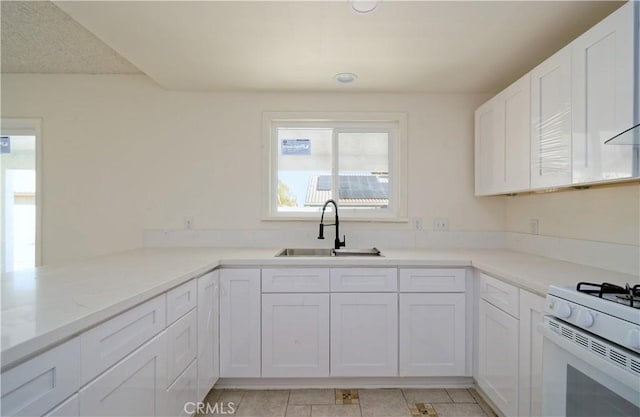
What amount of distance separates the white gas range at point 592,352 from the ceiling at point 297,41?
1414mm

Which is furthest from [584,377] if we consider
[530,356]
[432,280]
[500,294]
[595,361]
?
[432,280]

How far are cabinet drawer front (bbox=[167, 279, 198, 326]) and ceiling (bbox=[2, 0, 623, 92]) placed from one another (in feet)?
4.68

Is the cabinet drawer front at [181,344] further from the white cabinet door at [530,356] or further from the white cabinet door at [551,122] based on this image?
the white cabinet door at [551,122]

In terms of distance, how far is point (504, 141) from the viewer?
204 cm

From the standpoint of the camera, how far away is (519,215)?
2.36m

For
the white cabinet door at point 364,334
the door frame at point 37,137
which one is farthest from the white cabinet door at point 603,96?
the door frame at point 37,137

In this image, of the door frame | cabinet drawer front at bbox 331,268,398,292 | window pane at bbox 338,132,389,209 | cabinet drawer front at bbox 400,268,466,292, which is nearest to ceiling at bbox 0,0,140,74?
the door frame

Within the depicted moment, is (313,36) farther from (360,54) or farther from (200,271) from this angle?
(200,271)

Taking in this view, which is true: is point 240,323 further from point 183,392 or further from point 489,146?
point 489,146

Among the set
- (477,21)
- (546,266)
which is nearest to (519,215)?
(546,266)

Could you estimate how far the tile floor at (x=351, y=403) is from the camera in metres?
1.76

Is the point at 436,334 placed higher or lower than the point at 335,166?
lower

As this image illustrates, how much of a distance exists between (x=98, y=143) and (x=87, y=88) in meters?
0.49

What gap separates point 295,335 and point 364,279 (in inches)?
23.4
